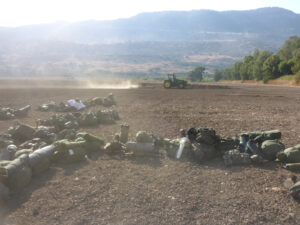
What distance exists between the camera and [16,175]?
19.8 feet

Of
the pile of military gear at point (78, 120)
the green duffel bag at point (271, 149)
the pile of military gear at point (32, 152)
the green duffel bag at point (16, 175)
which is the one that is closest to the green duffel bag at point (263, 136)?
the green duffel bag at point (271, 149)

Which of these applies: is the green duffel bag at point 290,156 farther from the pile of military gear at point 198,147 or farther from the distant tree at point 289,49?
the distant tree at point 289,49

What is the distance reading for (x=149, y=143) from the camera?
827 centimetres

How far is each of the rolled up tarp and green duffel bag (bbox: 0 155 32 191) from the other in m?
0.36

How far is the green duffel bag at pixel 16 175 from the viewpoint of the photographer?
5945mm

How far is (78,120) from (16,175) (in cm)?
654

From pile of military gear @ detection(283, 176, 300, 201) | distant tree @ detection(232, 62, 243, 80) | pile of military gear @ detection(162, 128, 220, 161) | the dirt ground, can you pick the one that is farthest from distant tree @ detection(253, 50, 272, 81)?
pile of military gear @ detection(283, 176, 300, 201)

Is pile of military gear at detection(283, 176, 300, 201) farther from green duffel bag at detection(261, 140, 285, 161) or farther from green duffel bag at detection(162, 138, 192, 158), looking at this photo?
green duffel bag at detection(162, 138, 192, 158)

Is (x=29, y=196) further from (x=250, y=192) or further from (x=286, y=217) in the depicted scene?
(x=286, y=217)

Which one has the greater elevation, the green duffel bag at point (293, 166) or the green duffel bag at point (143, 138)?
the green duffel bag at point (143, 138)

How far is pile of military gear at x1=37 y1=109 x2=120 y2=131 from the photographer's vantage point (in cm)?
1152

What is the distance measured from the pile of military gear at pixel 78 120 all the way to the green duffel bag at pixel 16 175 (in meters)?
4.75

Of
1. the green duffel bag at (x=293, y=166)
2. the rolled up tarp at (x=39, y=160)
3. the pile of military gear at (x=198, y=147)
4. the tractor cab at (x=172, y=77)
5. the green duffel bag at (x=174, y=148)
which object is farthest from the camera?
the tractor cab at (x=172, y=77)

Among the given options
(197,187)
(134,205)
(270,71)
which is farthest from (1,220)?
(270,71)
